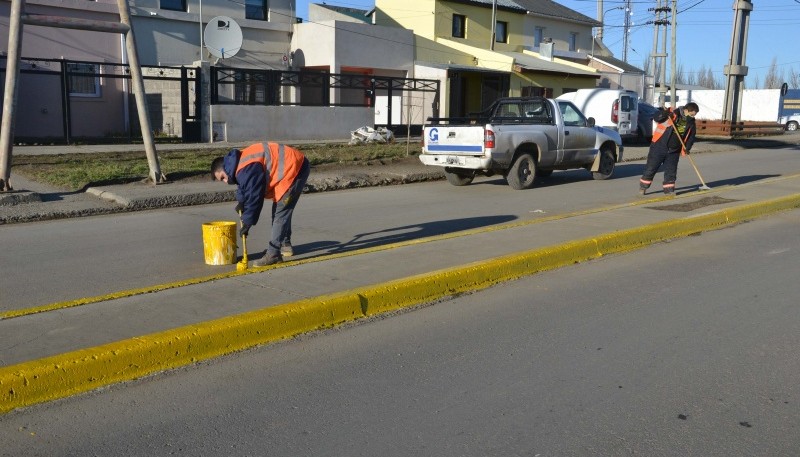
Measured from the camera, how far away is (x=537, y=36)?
140 ft

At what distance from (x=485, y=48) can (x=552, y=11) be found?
285 inches

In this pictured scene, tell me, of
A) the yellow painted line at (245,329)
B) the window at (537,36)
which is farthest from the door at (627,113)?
the yellow painted line at (245,329)

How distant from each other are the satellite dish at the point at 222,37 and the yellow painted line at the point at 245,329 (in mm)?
18296

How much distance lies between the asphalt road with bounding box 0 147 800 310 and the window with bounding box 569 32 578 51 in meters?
29.5

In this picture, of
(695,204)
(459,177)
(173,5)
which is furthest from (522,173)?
(173,5)

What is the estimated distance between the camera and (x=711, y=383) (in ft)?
15.9

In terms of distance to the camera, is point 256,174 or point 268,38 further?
point 268,38

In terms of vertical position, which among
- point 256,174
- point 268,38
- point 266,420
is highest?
point 268,38

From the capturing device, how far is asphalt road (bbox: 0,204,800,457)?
4.01m

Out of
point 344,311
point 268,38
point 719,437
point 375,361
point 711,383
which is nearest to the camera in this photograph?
point 719,437

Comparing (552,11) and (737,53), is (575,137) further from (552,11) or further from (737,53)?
(552,11)

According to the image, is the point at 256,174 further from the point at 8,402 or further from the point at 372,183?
the point at 372,183

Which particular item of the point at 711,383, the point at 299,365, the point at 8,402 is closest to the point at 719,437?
the point at 711,383

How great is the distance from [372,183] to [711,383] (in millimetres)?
11533
